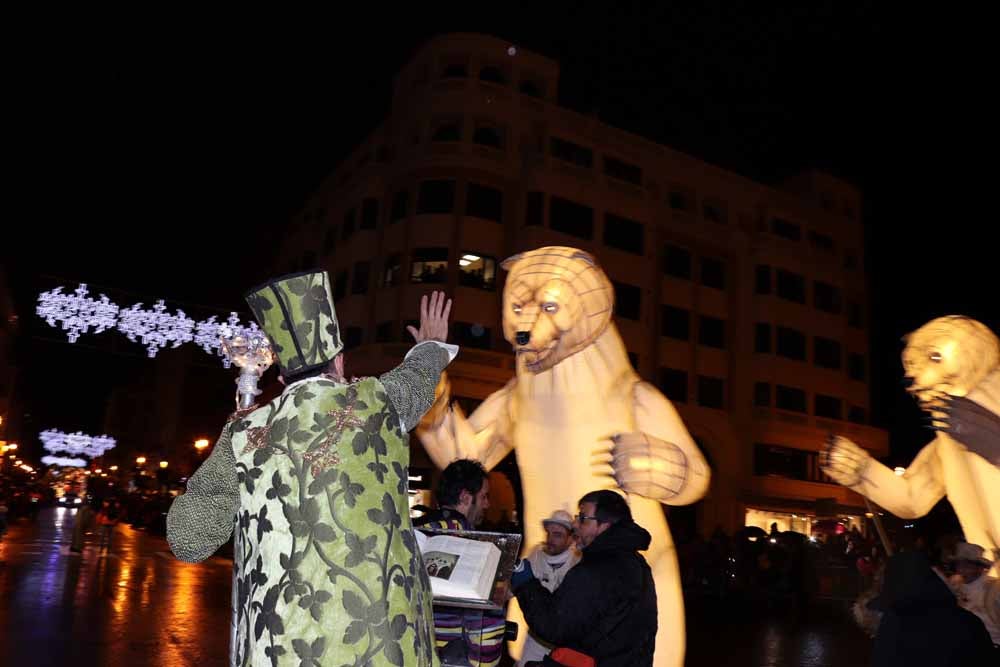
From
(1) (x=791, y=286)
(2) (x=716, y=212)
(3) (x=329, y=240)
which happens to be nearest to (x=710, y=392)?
(1) (x=791, y=286)

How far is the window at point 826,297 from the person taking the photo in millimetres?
34125

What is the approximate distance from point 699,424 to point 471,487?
26.9 meters

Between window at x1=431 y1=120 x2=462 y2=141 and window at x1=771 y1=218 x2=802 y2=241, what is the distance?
42.0 ft

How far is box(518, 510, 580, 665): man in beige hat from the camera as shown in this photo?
4457mm

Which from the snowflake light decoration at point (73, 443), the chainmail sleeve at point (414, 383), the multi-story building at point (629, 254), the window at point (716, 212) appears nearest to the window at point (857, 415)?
the multi-story building at point (629, 254)

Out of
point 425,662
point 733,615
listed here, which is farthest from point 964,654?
point 733,615

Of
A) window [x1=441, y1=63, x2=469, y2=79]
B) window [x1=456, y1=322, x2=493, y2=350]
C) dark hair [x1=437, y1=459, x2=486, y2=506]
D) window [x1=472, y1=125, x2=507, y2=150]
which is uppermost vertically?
window [x1=441, y1=63, x2=469, y2=79]

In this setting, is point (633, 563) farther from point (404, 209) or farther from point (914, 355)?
point (404, 209)

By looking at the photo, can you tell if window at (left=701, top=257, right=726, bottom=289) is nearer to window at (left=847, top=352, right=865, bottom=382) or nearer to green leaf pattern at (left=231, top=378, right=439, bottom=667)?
window at (left=847, top=352, right=865, bottom=382)

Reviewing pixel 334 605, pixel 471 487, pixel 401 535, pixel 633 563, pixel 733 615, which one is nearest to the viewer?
pixel 334 605

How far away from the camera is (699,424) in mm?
29922

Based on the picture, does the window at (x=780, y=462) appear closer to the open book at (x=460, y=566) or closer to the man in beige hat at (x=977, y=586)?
the man in beige hat at (x=977, y=586)

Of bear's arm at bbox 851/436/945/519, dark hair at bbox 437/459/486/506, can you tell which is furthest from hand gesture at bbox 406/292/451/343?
bear's arm at bbox 851/436/945/519

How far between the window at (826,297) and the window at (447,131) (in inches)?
591
